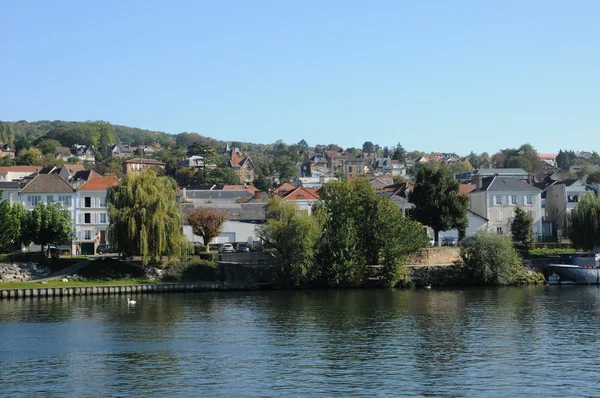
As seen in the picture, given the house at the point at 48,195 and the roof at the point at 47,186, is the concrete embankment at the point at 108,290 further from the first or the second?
the roof at the point at 47,186

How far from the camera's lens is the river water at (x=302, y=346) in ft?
119

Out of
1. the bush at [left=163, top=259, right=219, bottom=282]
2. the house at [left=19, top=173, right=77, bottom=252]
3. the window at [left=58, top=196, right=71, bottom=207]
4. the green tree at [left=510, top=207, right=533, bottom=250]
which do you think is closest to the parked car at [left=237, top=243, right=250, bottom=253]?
the bush at [left=163, top=259, right=219, bottom=282]

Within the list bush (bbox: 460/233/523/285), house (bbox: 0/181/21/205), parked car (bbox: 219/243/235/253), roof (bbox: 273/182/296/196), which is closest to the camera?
bush (bbox: 460/233/523/285)

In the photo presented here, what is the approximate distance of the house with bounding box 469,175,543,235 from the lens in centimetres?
10525

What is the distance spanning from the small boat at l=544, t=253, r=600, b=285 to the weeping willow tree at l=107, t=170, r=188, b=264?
1465 inches

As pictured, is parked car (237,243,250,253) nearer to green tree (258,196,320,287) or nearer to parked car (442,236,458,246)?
green tree (258,196,320,287)

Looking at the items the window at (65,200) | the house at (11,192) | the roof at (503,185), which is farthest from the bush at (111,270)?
the roof at (503,185)

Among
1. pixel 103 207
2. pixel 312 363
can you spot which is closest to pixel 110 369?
pixel 312 363

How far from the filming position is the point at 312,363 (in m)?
41.0

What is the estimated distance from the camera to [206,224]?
92875mm

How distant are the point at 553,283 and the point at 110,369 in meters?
55.1

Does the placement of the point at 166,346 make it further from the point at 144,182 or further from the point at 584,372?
the point at 144,182

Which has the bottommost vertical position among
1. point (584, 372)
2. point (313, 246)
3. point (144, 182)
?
point (584, 372)

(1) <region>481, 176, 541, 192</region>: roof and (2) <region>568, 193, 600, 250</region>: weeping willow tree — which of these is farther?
(1) <region>481, 176, 541, 192</region>: roof
